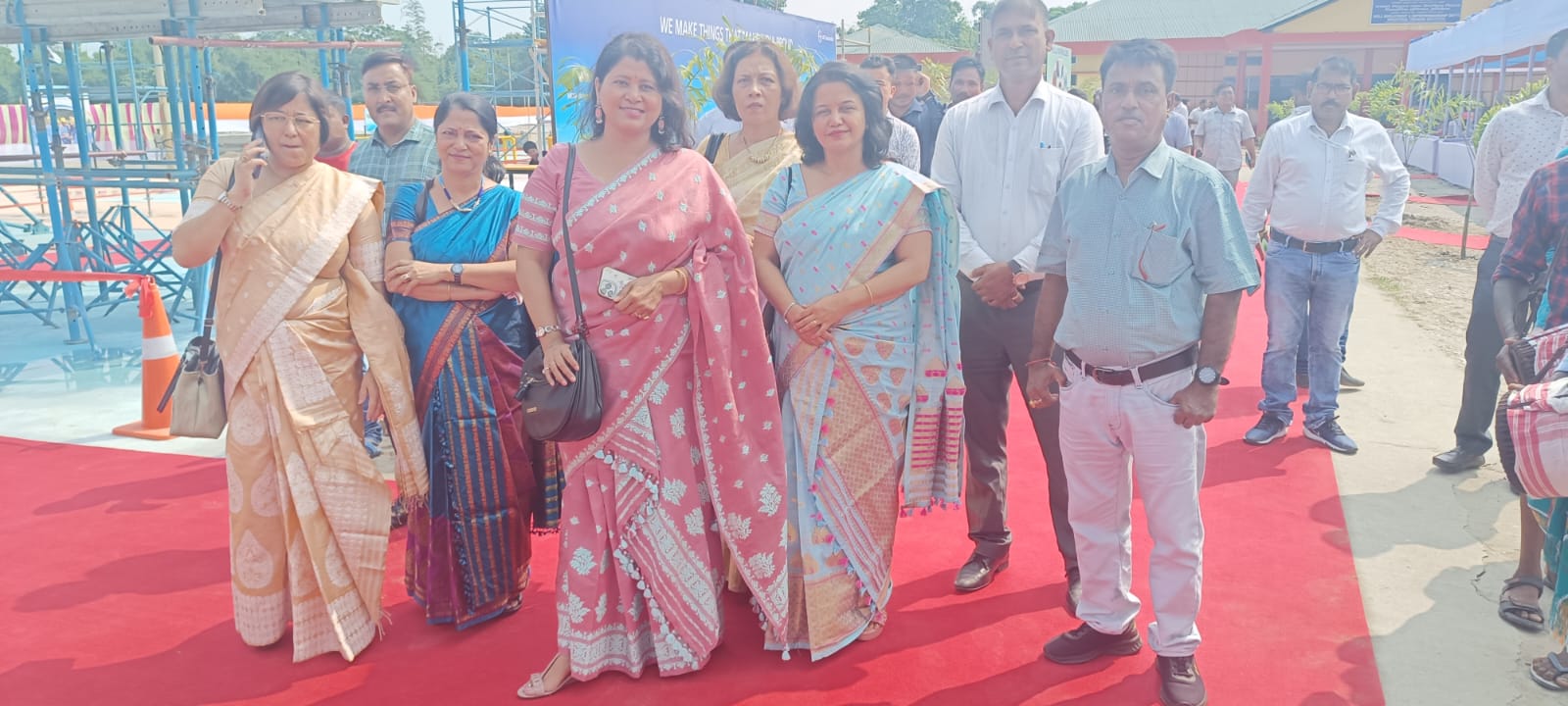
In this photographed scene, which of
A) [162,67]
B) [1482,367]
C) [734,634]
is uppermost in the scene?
[162,67]

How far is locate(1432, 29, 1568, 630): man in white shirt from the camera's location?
4.32 m

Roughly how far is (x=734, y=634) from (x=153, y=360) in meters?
3.82

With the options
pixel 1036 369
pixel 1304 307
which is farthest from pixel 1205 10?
pixel 1036 369

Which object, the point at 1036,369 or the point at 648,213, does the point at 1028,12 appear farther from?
the point at 648,213

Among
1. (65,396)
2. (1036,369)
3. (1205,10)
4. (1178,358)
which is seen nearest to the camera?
(1178,358)

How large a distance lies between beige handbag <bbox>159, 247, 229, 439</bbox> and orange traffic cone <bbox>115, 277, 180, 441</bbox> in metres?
2.49

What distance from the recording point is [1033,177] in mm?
3312

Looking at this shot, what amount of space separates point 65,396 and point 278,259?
4.08 meters

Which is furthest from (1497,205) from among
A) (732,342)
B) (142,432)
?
(142,432)

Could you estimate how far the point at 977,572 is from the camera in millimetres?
3486

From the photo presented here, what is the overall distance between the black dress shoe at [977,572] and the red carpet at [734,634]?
4cm

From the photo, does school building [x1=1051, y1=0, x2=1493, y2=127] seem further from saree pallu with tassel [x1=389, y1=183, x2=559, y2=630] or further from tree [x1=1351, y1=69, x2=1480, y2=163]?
saree pallu with tassel [x1=389, y1=183, x2=559, y2=630]

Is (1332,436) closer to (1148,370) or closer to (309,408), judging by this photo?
(1148,370)

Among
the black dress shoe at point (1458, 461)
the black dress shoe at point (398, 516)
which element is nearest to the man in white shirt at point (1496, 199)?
the black dress shoe at point (1458, 461)
